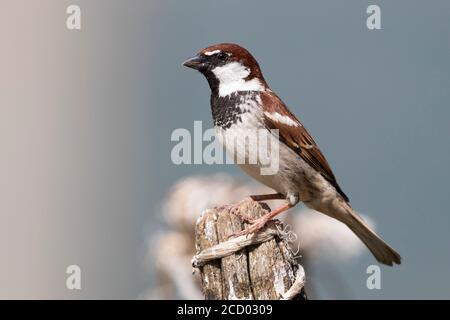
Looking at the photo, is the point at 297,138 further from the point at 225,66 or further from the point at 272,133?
the point at 225,66

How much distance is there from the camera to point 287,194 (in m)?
4.93

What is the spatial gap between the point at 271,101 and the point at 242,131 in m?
0.33

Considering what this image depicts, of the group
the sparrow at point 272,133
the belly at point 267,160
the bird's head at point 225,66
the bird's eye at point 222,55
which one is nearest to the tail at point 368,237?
the sparrow at point 272,133

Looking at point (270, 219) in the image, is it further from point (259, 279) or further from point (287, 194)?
point (287, 194)

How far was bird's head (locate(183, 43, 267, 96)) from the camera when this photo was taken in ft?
16.5

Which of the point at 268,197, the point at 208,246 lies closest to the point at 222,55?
the point at 268,197

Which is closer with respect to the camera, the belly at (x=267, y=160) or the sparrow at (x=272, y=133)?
the belly at (x=267, y=160)

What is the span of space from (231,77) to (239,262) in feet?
5.63

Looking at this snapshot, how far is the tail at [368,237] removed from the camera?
16.2ft

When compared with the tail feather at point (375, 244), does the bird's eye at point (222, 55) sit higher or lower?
higher

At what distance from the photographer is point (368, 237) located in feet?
16.8

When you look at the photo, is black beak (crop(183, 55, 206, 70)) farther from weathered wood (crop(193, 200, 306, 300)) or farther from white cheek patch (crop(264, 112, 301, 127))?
weathered wood (crop(193, 200, 306, 300))

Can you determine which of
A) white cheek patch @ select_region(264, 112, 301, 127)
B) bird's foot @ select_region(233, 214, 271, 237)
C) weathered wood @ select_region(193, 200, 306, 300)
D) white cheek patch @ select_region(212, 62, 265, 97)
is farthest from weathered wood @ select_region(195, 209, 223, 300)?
white cheek patch @ select_region(212, 62, 265, 97)

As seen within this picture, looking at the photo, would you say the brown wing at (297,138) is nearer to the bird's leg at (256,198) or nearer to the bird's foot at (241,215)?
the bird's leg at (256,198)
